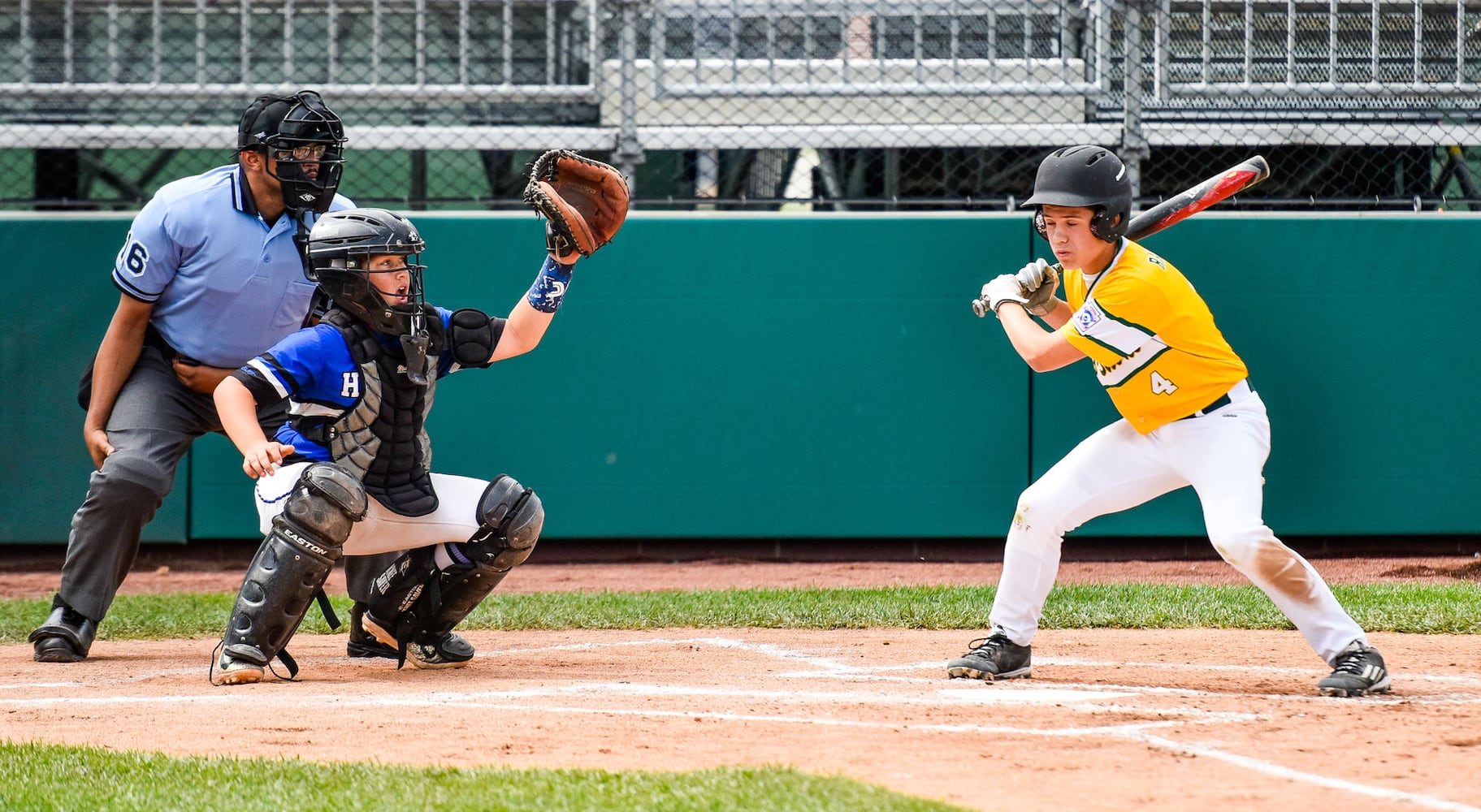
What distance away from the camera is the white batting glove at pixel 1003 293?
4277 mm

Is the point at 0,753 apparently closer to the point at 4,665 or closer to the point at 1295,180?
the point at 4,665

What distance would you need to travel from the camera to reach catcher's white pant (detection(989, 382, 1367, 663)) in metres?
3.95

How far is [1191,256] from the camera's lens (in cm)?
745

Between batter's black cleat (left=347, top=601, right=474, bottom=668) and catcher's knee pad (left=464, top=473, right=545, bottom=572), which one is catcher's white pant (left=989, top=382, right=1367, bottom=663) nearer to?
catcher's knee pad (left=464, top=473, right=545, bottom=572)

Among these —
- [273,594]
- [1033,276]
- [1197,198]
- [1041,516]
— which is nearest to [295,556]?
[273,594]

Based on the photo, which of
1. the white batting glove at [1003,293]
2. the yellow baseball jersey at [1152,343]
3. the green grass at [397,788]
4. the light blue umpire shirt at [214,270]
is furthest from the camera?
the light blue umpire shirt at [214,270]

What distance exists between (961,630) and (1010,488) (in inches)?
80.8

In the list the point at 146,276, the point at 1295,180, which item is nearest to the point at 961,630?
the point at 146,276

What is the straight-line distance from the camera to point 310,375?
4.20 m

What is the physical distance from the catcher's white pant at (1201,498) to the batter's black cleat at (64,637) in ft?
9.54

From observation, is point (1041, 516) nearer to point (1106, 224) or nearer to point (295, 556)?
point (1106, 224)

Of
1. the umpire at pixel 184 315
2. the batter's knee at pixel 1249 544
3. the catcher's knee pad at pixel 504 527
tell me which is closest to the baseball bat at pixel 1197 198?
the batter's knee at pixel 1249 544

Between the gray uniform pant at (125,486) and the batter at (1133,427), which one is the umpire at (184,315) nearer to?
the gray uniform pant at (125,486)

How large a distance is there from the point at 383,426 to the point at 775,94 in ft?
12.7
